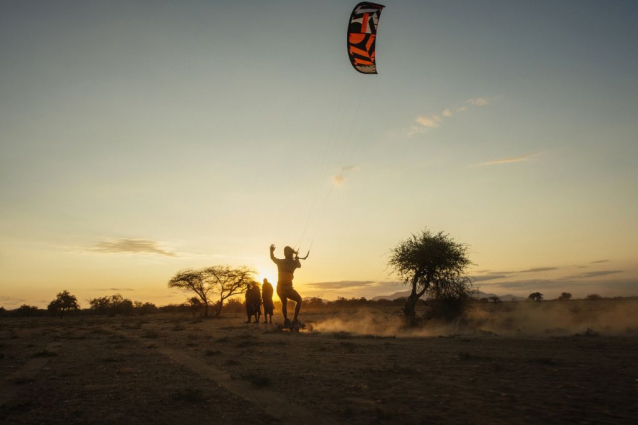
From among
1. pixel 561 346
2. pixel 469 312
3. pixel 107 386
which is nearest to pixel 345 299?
pixel 469 312

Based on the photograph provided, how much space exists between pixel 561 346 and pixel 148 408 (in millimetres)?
11746

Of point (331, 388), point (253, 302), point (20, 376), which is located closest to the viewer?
point (331, 388)

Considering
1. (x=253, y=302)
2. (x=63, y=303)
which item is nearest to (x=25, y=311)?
(x=63, y=303)

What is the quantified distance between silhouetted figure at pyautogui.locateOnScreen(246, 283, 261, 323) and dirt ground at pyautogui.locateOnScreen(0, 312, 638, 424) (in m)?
19.8

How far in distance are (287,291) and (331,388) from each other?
12.2m

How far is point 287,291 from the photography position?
1864 cm

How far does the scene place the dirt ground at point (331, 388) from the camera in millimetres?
5105

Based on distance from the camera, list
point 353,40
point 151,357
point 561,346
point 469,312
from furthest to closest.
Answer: point 469,312 < point 353,40 < point 561,346 < point 151,357

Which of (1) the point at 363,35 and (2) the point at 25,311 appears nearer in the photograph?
(1) the point at 363,35

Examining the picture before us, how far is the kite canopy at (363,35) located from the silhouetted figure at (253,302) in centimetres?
2168

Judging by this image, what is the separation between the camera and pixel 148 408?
5.64 m

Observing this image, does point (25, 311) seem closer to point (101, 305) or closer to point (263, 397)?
point (101, 305)

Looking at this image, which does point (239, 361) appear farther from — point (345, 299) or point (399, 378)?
point (345, 299)

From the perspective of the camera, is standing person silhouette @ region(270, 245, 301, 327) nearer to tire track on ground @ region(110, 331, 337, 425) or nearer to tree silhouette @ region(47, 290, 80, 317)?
tire track on ground @ region(110, 331, 337, 425)
